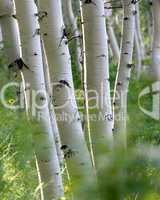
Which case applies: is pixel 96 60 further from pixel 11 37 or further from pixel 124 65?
pixel 124 65

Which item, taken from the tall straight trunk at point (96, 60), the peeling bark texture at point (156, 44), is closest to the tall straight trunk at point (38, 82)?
the tall straight trunk at point (96, 60)

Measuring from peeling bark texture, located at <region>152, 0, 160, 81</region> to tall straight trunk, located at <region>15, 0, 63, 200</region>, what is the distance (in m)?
4.83

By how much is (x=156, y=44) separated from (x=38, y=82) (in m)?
5.50

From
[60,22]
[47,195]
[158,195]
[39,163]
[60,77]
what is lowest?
[47,195]

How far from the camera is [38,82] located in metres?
3.93

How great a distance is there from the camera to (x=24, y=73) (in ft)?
12.9

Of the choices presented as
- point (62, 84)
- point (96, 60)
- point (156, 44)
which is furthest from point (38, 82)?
point (156, 44)

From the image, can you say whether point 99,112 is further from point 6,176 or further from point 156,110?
point 156,110

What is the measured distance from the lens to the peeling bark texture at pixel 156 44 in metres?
8.54

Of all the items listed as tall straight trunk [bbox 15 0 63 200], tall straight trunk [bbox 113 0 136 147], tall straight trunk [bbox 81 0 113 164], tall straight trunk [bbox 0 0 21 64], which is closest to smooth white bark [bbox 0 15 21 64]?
tall straight trunk [bbox 0 0 21 64]

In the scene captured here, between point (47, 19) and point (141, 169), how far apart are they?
2441 millimetres

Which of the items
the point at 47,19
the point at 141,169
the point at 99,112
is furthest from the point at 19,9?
the point at 141,169

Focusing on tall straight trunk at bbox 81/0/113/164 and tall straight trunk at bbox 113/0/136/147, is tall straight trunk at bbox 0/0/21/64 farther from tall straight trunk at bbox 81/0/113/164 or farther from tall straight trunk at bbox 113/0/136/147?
tall straight trunk at bbox 113/0/136/147
